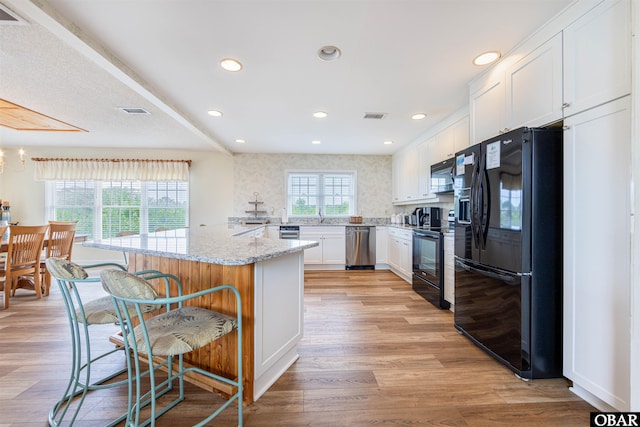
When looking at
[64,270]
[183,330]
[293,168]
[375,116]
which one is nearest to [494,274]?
[183,330]

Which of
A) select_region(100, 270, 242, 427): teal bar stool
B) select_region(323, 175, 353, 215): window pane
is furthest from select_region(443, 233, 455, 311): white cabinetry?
select_region(323, 175, 353, 215): window pane

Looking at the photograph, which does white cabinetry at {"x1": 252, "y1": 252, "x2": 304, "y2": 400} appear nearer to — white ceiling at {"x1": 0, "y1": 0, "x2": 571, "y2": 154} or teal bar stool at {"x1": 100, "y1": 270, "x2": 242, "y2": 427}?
teal bar stool at {"x1": 100, "y1": 270, "x2": 242, "y2": 427}

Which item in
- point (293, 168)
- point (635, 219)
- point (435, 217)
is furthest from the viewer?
point (293, 168)

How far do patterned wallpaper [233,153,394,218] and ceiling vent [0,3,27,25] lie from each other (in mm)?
3862

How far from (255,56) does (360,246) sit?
3.77 metres

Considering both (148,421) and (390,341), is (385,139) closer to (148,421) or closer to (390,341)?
(390,341)

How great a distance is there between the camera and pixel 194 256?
134cm


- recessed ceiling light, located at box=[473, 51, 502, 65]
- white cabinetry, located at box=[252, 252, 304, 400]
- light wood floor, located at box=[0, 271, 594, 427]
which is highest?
recessed ceiling light, located at box=[473, 51, 502, 65]

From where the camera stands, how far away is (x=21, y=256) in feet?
10.3

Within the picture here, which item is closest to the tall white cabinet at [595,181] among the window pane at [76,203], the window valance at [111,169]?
the window valance at [111,169]

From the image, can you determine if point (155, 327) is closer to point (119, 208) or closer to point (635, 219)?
point (635, 219)

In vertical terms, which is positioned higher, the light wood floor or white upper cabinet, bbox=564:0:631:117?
white upper cabinet, bbox=564:0:631:117

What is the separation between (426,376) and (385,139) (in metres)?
3.61

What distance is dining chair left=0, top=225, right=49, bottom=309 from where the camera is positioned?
297cm
